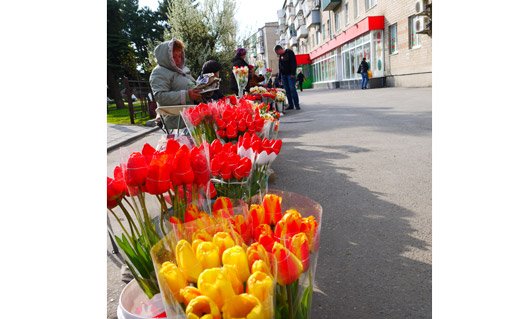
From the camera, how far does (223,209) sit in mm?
1190

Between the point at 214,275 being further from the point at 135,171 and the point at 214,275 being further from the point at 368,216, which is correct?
the point at 368,216

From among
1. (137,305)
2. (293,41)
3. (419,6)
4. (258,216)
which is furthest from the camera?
(293,41)

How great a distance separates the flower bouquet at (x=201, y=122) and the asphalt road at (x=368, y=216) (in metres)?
1.08

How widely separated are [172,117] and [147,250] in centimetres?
361

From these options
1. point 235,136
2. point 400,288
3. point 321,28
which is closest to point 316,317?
point 400,288

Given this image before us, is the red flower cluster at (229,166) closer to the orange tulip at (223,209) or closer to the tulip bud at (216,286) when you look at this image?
the orange tulip at (223,209)

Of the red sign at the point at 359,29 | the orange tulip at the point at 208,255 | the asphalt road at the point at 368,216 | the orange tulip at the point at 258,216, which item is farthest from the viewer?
the red sign at the point at 359,29

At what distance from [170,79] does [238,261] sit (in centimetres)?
428

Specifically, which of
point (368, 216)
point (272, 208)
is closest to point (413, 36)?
point (368, 216)

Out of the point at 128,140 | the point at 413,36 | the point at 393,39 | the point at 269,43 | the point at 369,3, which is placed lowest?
the point at 128,140

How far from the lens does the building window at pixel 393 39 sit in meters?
20.8

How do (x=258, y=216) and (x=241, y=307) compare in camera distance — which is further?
(x=258, y=216)


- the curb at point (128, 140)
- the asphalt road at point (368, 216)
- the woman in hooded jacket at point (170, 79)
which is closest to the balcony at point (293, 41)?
the curb at point (128, 140)

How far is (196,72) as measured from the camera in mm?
14211
